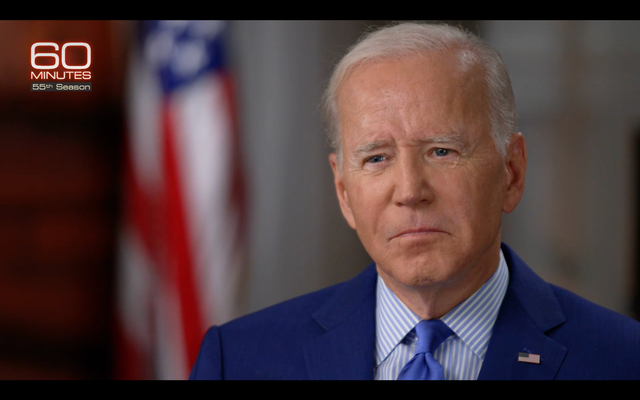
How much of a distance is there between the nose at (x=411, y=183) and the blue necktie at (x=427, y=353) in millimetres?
371

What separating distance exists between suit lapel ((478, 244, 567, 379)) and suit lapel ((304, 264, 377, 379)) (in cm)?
35

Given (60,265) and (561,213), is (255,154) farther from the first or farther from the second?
(561,213)

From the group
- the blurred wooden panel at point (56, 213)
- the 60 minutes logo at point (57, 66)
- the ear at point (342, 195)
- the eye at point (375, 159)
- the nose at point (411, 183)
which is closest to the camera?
the nose at point (411, 183)

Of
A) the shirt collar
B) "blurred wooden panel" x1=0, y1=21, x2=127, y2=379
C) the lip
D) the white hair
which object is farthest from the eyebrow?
"blurred wooden panel" x1=0, y1=21, x2=127, y2=379

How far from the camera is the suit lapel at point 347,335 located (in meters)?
1.86

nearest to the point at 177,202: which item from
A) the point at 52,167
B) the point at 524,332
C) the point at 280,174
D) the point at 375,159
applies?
the point at 280,174

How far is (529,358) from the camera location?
5.72 ft

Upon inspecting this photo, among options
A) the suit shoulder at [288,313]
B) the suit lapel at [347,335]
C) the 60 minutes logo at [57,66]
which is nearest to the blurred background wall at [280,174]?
the 60 minutes logo at [57,66]

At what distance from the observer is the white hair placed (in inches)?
72.3

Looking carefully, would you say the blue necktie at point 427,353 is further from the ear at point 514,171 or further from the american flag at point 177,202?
the american flag at point 177,202

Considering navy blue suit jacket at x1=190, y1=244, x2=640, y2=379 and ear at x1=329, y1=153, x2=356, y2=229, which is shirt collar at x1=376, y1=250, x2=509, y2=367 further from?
ear at x1=329, y1=153, x2=356, y2=229

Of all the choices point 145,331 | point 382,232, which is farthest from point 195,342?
point 382,232

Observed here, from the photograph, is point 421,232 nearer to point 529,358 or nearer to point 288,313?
point 529,358
